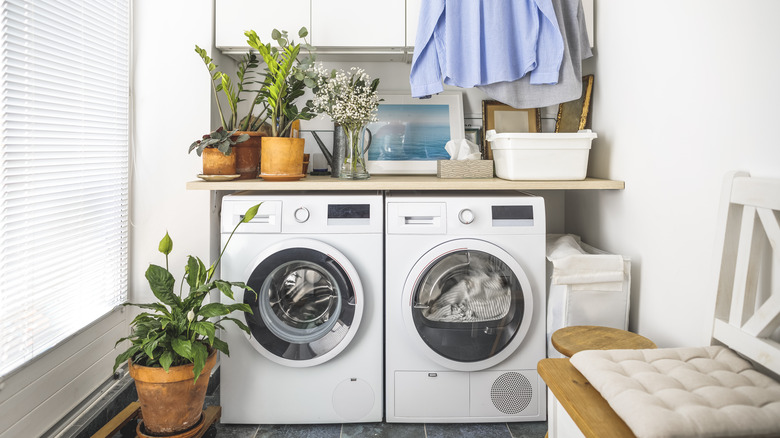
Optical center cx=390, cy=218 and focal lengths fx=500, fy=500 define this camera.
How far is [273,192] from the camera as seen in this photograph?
236 centimetres

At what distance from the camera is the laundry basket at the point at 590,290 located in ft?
6.39

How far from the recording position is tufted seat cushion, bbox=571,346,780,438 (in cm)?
96

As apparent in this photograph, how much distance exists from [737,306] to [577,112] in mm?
1426

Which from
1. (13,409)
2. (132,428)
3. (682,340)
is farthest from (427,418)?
(13,409)

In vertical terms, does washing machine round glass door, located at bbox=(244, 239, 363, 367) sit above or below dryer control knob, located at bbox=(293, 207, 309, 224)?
below

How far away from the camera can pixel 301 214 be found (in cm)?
201

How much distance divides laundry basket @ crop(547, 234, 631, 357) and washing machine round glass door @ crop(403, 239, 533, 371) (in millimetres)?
131

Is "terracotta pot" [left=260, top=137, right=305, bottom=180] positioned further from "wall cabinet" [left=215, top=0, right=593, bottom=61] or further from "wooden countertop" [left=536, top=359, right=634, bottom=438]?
"wooden countertop" [left=536, top=359, right=634, bottom=438]

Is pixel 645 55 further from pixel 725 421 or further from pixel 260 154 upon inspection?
pixel 260 154

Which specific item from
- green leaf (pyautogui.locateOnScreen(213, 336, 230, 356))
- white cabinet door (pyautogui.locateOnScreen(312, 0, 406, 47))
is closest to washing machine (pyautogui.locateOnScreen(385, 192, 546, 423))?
green leaf (pyautogui.locateOnScreen(213, 336, 230, 356))

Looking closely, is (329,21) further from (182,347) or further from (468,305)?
(182,347)

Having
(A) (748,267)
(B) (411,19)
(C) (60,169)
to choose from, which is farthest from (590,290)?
(C) (60,169)

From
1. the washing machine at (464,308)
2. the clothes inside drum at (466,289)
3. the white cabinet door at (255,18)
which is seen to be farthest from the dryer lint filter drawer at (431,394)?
the white cabinet door at (255,18)

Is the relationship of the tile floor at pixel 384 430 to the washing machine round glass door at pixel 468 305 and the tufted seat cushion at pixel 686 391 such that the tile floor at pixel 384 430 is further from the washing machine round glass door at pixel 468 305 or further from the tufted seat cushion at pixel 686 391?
the tufted seat cushion at pixel 686 391
